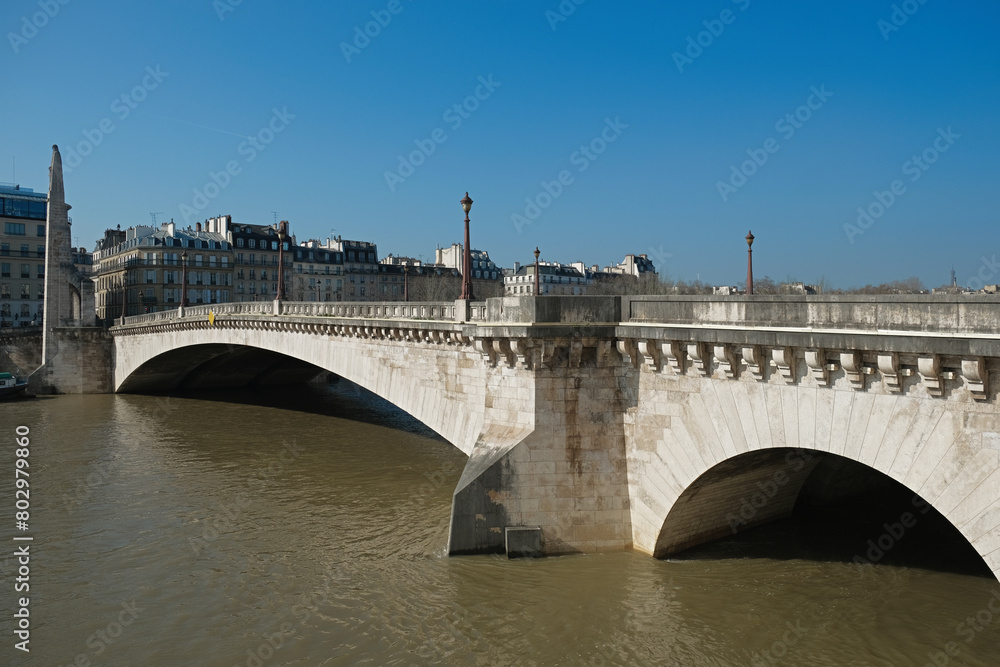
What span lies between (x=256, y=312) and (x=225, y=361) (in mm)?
13269

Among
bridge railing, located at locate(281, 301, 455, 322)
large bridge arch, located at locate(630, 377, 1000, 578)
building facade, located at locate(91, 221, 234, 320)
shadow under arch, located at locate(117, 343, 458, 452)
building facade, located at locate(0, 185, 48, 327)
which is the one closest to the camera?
large bridge arch, located at locate(630, 377, 1000, 578)

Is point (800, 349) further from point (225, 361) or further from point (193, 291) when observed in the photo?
point (193, 291)

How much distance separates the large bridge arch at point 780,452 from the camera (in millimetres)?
8891

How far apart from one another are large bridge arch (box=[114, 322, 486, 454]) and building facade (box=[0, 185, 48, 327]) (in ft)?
70.5

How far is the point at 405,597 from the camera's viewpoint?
515 inches

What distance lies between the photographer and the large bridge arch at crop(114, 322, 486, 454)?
711 inches

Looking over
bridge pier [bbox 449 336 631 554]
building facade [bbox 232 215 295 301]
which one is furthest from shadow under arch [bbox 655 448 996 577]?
building facade [bbox 232 215 295 301]

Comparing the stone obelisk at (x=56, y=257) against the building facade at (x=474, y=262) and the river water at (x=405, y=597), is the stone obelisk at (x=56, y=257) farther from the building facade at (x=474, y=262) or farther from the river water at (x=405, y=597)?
the building facade at (x=474, y=262)

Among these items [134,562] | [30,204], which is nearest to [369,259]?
[30,204]

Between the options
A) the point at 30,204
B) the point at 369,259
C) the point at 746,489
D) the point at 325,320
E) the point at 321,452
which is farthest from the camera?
the point at 369,259

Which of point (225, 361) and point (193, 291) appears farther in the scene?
point (193, 291)

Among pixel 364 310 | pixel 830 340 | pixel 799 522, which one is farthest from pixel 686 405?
pixel 364 310

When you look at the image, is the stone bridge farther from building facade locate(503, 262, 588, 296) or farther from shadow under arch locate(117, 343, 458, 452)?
building facade locate(503, 262, 588, 296)

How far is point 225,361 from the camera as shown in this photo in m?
44.7
